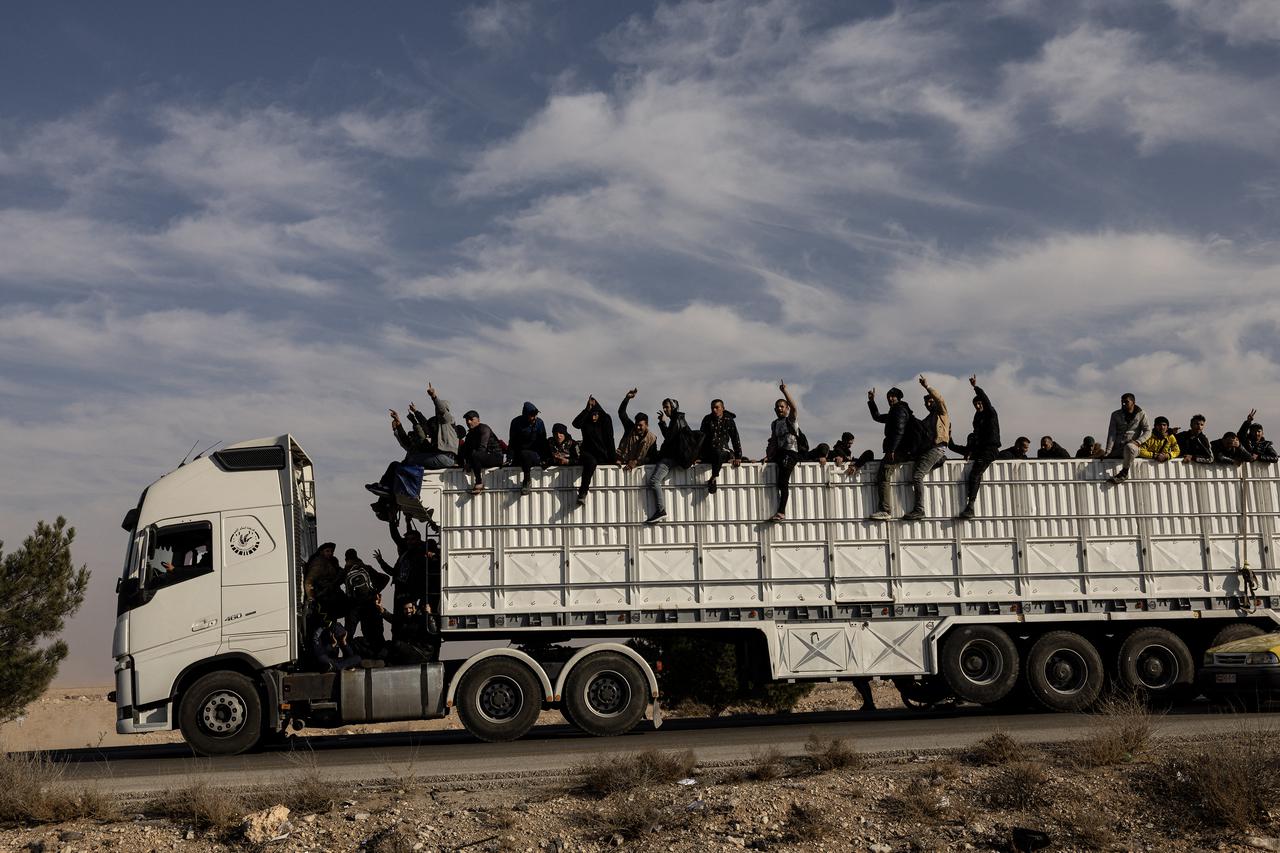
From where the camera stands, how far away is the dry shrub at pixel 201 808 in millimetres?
9375

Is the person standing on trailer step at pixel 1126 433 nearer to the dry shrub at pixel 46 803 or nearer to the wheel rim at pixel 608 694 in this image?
the wheel rim at pixel 608 694

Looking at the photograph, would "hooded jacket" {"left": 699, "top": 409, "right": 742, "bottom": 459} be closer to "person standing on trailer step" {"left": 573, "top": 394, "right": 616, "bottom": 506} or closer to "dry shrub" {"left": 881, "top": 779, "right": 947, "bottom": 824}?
"person standing on trailer step" {"left": 573, "top": 394, "right": 616, "bottom": 506}

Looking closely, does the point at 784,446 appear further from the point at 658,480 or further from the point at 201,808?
the point at 201,808

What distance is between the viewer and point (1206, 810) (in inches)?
344

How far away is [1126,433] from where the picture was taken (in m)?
16.2

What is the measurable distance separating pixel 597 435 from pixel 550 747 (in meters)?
4.20

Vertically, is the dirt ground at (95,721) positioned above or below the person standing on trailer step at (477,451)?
below

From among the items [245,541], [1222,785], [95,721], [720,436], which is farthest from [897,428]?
[95,721]

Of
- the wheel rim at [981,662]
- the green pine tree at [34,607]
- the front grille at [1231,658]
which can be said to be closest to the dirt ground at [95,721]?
the green pine tree at [34,607]

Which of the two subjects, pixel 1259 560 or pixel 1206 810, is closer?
pixel 1206 810

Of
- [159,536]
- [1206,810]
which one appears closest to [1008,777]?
[1206,810]

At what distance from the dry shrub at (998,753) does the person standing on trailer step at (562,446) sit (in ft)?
22.4

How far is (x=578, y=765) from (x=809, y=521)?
18.5 feet

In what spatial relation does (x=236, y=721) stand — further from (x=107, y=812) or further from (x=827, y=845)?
(x=827, y=845)
